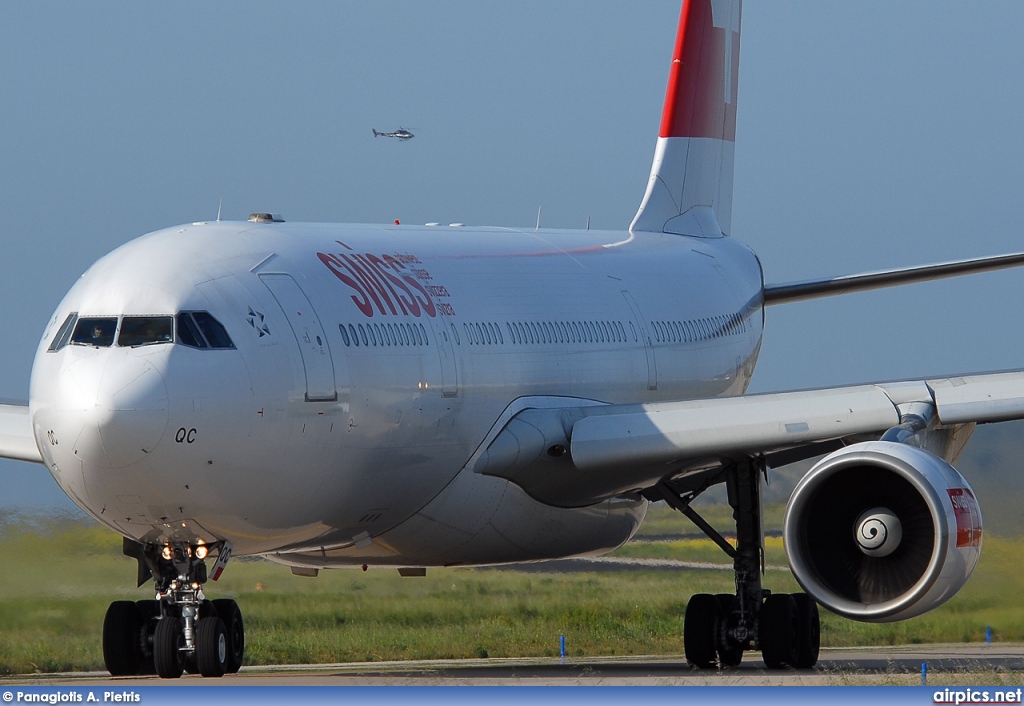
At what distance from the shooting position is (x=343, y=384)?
48.5ft

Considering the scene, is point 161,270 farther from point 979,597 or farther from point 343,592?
point 979,597

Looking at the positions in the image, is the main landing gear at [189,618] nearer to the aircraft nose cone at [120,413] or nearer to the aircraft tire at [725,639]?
the aircraft nose cone at [120,413]

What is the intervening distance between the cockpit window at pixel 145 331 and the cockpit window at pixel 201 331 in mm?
82

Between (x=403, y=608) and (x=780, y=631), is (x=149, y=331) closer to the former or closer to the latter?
(x=780, y=631)

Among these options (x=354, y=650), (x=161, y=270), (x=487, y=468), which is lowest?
(x=354, y=650)

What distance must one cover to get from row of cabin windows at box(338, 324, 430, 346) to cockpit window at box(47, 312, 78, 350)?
1.98m

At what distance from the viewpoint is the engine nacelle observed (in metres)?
14.4

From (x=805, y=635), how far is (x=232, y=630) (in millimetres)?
6336

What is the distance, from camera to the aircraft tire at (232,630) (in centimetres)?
1467

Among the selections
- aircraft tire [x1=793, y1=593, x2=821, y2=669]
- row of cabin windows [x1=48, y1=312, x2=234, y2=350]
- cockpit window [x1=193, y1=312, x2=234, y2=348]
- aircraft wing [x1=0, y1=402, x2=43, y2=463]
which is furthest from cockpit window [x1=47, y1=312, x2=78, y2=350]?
aircraft tire [x1=793, y1=593, x2=821, y2=669]

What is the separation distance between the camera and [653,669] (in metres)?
19.0

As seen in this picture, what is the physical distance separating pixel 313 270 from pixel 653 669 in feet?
18.7

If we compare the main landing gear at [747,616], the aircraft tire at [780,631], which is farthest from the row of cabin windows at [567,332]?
the aircraft tire at [780,631]

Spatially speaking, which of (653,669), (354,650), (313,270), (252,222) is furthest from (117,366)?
(354,650)
